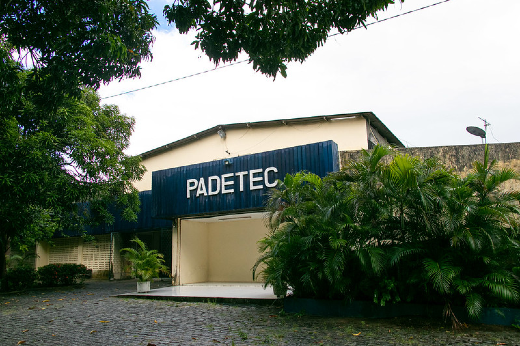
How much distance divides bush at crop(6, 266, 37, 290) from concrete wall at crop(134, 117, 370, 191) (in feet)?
21.9

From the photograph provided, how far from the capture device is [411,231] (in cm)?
687

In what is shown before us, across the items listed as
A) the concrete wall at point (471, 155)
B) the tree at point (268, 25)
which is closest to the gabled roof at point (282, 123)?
the concrete wall at point (471, 155)

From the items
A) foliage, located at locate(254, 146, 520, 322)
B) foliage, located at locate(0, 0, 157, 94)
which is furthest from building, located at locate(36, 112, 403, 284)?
foliage, located at locate(0, 0, 157, 94)

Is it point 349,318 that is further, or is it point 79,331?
point 349,318

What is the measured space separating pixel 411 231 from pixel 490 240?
4.00ft

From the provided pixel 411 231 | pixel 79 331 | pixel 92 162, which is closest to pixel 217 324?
pixel 79 331

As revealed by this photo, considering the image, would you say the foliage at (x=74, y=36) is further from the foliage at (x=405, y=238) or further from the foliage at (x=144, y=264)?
the foliage at (x=144, y=264)

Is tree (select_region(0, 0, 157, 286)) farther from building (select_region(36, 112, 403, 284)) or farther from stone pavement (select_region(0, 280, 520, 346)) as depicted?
stone pavement (select_region(0, 280, 520, 346))

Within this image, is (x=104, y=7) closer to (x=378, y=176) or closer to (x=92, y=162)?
(x=378, y=176)

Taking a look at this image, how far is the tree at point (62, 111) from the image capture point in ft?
19.0

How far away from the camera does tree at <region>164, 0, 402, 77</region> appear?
5.09 metres

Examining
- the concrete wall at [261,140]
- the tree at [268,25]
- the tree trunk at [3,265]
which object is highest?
the concrete wall at [261,140]

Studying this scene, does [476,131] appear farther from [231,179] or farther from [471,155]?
[231,179]

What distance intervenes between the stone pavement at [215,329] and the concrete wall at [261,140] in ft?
29.0
